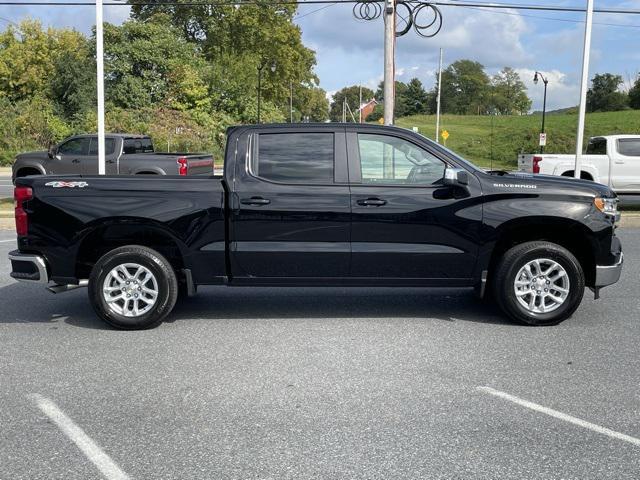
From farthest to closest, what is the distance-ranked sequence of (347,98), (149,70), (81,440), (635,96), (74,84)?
(347,98) → (635,96) → (74,84) → (149,70) → (81,440)

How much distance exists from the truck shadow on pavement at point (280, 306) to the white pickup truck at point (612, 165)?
9.90 metres

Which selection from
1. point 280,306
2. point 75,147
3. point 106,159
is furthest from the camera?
point 75,147

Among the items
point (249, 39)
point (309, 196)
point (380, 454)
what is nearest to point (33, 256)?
point (309, 196)

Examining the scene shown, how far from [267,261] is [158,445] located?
8.58ft

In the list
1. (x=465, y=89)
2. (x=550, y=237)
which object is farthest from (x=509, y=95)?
(x=550, y=237)

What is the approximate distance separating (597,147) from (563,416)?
581 inches

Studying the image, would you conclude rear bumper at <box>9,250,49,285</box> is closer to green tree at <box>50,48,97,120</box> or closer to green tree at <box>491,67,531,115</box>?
green tree at <box>50,48,97,120</box>

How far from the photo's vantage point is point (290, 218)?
5996mm

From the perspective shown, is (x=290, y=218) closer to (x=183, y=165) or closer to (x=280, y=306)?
(x=280, y=306)

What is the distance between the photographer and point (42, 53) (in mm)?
55625

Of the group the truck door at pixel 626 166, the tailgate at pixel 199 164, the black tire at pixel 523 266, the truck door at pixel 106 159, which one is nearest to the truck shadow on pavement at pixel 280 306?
the black tire at pixel 523 266

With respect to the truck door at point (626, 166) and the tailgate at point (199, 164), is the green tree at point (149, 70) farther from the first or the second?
the truck door at point (626, 166)

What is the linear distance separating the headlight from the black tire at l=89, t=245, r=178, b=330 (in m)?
3.97

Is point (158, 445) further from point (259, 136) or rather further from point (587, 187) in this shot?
point (587, 187)
